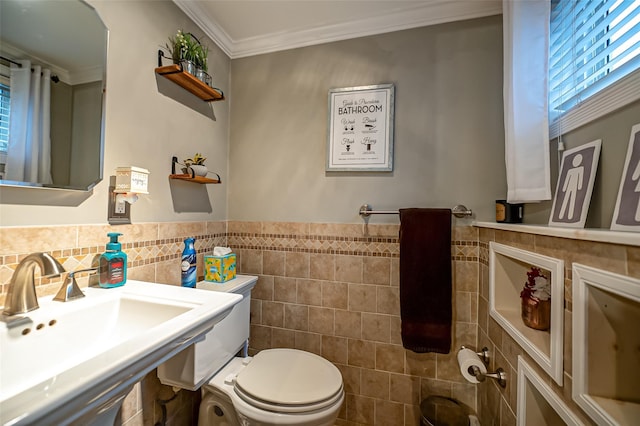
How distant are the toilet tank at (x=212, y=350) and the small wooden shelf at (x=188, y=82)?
1089 millimetres

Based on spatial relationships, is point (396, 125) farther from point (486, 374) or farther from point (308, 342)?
point (308, 342)

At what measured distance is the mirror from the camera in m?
0.77

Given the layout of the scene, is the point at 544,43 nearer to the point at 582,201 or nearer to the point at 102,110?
the point at 582,201

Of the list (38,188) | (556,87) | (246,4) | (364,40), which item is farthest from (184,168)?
(556,87)

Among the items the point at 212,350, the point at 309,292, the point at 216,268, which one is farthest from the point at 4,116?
the point at 309,292

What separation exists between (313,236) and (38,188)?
1.21 metres

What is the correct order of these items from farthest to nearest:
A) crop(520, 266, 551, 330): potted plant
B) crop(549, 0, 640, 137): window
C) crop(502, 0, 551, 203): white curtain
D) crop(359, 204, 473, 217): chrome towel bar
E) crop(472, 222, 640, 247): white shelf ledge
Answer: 1. crop(359, 204, 473, 217): chrome towel bar
2. crop(502, 0, 551, 203): white curtain
3. crop(520, 266, 551, 330): potted plant
4. crop(549, 0, 640, 137): window
5. crop(472, 222, 640, 247): white shelf ledge

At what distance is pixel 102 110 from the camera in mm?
992

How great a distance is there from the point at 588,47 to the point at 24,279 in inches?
76.9

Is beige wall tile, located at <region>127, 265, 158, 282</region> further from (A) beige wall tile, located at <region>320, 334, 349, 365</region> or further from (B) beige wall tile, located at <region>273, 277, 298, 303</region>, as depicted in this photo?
(A) beige wall tile, located at <region>320, 334, 349, 365</region>

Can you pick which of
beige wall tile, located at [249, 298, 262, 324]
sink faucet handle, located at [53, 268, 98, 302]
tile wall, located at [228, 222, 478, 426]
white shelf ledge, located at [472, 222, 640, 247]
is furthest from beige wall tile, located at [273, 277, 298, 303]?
white shelf ledge, located at [472, 222, 640, 247]

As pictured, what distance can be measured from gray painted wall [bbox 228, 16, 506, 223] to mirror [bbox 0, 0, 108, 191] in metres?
0.86

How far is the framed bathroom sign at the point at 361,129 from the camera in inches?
59.9

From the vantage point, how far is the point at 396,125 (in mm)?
1522
